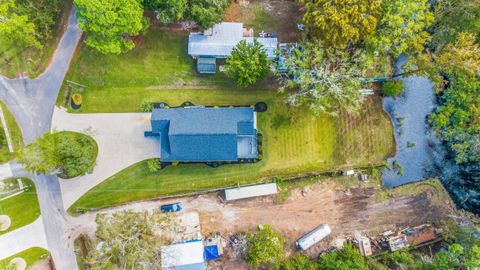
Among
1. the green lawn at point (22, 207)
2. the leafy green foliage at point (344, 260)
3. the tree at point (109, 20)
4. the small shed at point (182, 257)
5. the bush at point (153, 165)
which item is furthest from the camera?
the green lawn at point (22, 207)

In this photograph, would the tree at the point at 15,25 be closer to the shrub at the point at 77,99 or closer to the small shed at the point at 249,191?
the shrub at the point at 77,99

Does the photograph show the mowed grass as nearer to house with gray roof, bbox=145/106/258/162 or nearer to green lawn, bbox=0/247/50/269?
house with gray roof, bbox=145/106/258/162

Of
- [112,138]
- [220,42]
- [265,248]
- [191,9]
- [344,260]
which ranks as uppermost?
[191,9]

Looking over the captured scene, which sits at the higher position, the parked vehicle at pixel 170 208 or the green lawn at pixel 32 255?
the parked vehicle at pixel 170 208

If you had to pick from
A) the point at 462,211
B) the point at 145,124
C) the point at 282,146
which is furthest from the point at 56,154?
the point at 462,211

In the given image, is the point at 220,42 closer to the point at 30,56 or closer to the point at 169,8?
the point at 169,8

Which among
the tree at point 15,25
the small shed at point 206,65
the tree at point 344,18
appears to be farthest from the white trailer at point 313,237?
the tree at point 15,25

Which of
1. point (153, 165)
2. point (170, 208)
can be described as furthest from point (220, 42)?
point (170, 208)

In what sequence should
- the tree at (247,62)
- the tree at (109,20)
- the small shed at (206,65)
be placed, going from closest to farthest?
the tree at (109,20) < the tree at (247,62) < the small shed at (206,65)
